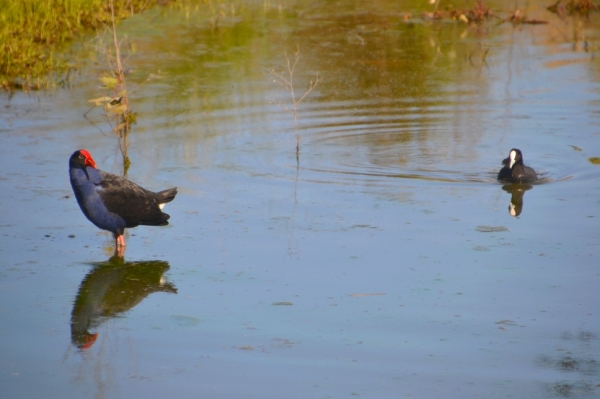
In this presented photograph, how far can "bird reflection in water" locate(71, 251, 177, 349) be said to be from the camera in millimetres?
5527

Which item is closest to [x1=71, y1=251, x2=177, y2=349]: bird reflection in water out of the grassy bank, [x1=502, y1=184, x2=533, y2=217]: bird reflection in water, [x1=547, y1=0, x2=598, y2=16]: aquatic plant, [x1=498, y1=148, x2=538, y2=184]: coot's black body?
[x1=502, y1=184, x2=533, y2=217]: bird reflection in water

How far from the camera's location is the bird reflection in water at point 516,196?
8031mm

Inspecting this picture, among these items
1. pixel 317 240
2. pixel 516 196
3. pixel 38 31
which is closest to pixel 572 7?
pixel 38 31

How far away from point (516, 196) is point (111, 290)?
4.19 metres

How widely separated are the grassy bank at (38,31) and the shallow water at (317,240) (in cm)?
82

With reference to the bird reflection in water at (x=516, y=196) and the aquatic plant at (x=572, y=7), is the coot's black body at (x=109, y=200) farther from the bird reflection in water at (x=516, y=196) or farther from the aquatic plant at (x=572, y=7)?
the aquatic plant at (x=572, y=7)

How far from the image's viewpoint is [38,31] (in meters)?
14.7

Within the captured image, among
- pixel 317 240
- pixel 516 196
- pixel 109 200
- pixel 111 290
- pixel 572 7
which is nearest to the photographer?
pixel 111 290

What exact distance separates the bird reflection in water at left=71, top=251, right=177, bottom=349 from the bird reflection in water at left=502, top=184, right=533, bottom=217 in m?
3.26

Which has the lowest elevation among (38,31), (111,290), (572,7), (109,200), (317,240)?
(111,290)

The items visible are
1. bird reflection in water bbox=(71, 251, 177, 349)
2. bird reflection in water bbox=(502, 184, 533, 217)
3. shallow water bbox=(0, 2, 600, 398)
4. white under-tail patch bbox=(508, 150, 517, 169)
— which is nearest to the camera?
shallow water bbox=(0, 2, 600, 398)

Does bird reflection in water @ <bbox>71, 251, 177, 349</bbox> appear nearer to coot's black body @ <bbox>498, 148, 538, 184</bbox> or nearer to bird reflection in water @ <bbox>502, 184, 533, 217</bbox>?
bird reflection in water @ <bbox>502, 184, 533, 217</bbox>

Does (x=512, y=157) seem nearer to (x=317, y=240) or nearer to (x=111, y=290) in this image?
(x=317, y=240)

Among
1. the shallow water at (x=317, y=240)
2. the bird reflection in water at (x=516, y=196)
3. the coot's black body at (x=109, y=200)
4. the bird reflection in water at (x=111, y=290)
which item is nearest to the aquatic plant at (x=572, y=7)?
the shallow water at (x=317, y=240)
